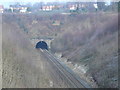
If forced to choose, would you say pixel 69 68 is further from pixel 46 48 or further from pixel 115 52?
pixel 46 48

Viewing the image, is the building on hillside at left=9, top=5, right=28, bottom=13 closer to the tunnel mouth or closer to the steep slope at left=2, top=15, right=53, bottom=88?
the tunnel mouth

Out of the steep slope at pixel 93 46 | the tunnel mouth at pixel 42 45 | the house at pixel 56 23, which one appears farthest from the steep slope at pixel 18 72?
the house at pixel 56 23

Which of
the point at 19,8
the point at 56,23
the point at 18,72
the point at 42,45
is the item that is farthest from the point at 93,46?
the point at 19,8

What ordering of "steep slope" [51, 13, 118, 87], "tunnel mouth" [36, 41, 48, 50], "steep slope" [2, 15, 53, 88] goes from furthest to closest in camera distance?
"tunnel mouth" [36, 41, 48, 50]
"steep slope" [51, 13, 118, 87]
"steep slope" [2, 15, 53, 88]

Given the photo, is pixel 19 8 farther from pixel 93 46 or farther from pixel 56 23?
pixel 93 46

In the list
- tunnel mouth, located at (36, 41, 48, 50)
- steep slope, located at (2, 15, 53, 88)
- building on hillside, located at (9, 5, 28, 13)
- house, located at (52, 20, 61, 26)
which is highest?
building on hillside, located at (9, 5, 28, 13)

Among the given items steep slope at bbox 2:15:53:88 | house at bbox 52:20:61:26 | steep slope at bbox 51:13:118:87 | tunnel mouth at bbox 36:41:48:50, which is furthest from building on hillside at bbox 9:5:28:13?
steep slope at bbox 2:15:53:88

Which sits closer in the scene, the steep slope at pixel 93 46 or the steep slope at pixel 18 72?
the steep slope at pixel 18 72

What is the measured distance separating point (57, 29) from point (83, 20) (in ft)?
22.2

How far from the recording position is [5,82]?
1565cm

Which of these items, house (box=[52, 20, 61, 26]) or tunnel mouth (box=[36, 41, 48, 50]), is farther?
house (box=[52, 20, 61, 26])

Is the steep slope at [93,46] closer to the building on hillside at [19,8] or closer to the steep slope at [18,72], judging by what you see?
the steep slope at [18,72]

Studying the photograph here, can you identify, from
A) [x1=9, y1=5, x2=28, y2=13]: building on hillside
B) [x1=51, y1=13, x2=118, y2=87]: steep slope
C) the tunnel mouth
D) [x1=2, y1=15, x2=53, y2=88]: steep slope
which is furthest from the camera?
[x1=9, y1=5, x2=28, y2=13]: building on hillside

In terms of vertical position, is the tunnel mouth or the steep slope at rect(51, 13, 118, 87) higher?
the steep slope at rect(51, 13, 118, 87)
